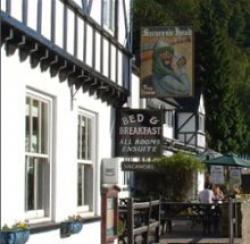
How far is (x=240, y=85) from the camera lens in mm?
87312

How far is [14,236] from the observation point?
1070 centimetres

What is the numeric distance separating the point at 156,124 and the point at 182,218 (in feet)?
24.5

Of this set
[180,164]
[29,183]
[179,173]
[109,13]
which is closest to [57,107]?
[29,183]

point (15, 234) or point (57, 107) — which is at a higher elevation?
point (57, 107)

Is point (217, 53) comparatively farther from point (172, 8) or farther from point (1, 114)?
point (1, 114)

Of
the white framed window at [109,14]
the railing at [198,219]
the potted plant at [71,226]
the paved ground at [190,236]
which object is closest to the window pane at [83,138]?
the potted plant at [71,226]

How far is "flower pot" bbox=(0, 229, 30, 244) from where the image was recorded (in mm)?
10562

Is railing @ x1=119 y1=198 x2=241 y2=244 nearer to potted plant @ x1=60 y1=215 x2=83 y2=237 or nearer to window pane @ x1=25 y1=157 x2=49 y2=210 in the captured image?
potted plant @ x1=60 y1=215 x2=83 y2=237

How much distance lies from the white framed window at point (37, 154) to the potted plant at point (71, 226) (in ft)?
2.28

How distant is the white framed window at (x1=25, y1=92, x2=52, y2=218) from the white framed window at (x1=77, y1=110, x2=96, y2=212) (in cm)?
235

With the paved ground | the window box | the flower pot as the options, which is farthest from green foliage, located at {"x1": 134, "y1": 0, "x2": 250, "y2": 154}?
the flower pot

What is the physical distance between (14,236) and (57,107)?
10.8ft

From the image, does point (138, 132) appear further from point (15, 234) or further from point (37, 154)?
point (15, 234)

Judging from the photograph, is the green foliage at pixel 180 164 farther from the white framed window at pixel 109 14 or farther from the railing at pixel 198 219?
the white framed window at pixel 109 14
